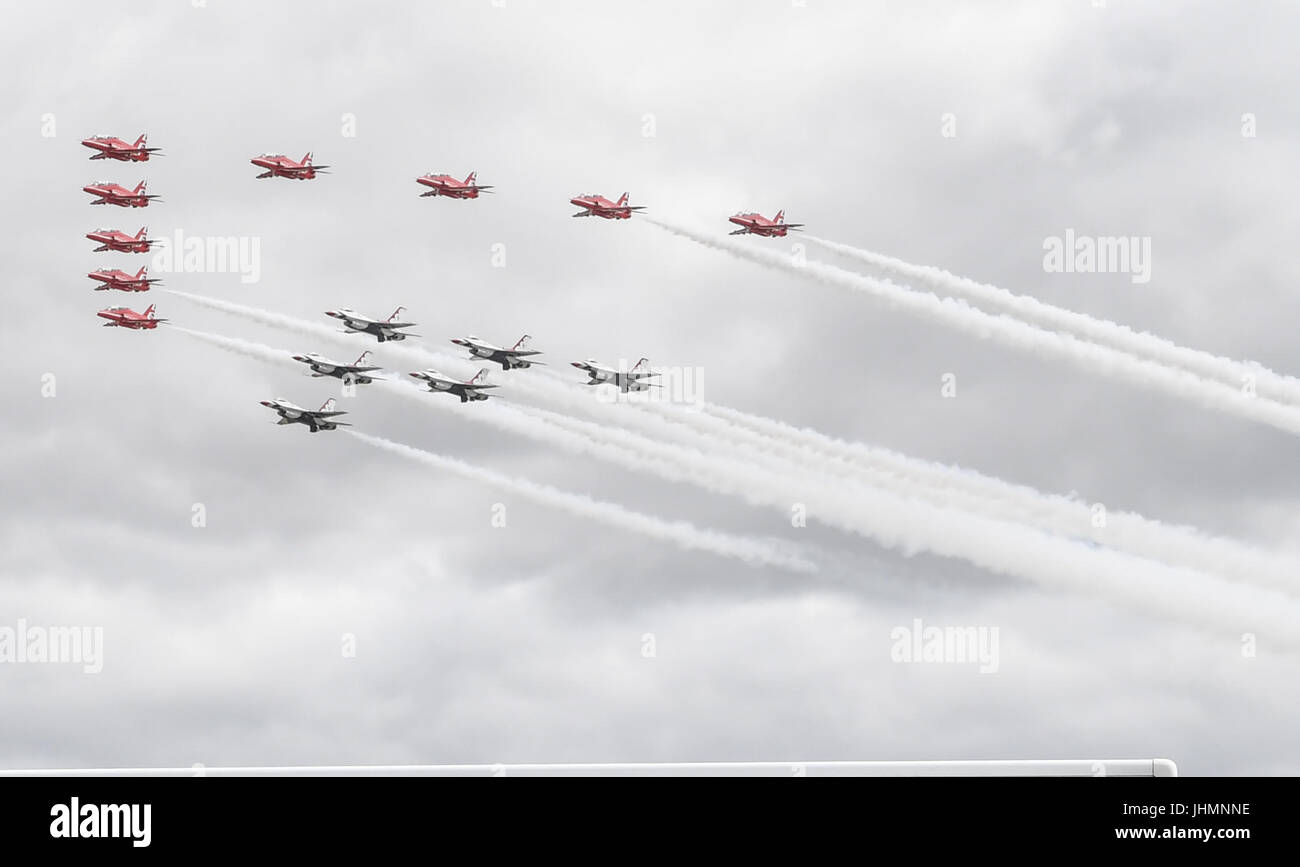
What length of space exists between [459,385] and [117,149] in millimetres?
33525

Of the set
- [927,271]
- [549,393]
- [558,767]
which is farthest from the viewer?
[549,393]

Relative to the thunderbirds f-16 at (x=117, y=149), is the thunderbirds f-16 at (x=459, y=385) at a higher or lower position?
lower

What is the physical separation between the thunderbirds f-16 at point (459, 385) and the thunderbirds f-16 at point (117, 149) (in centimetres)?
2777

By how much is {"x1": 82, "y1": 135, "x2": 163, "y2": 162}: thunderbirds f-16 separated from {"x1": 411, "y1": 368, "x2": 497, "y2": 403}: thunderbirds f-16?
91.1 feet

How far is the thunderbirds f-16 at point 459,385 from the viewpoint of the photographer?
164625mm

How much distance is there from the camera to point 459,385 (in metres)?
165

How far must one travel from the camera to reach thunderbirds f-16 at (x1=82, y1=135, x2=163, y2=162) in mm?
167750

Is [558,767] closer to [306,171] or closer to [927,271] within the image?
[927,271]

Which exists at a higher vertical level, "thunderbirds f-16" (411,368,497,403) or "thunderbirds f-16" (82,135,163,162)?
→ "thunderbirds f-16" (82,135,163,162)

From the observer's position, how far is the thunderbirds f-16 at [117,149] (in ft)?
550
